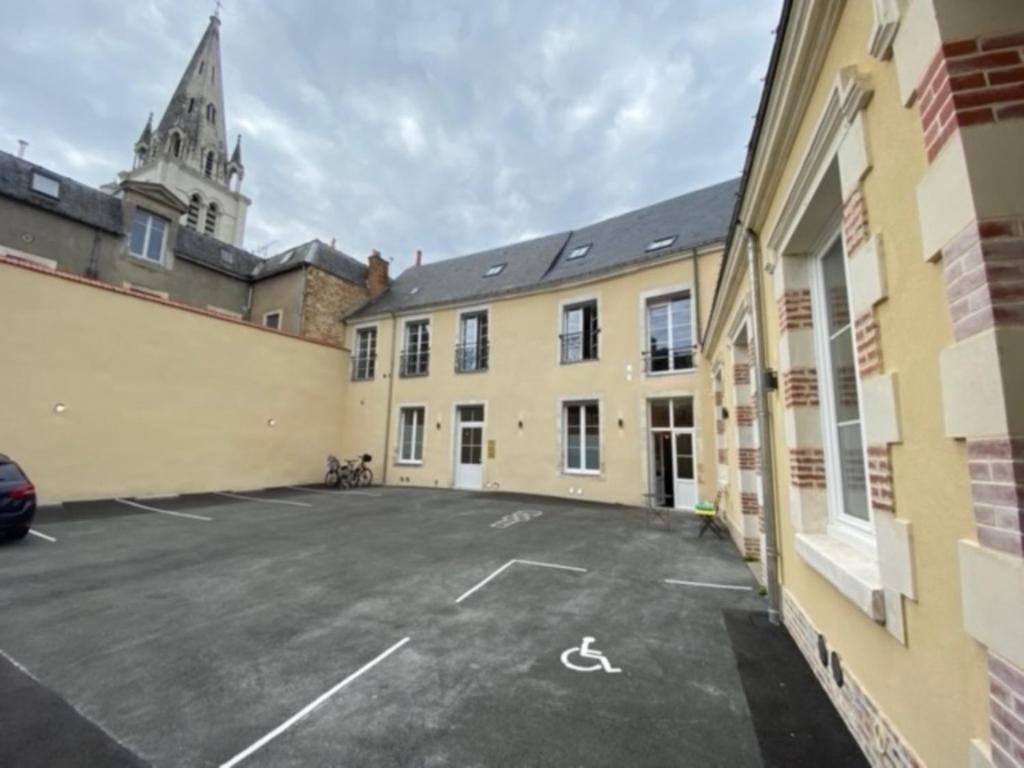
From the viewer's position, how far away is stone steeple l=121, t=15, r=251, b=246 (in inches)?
1109

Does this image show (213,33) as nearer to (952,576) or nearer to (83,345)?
(83,345)

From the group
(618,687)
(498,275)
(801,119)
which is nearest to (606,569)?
(618,687)

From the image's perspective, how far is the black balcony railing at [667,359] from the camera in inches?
357

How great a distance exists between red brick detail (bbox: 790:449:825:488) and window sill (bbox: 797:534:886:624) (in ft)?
1.01

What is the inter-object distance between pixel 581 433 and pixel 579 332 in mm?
2487

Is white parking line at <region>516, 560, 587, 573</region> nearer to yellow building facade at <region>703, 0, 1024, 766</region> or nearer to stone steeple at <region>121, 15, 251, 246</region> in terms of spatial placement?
yellow building facade at <region>703, 0, 1024, 766</region>

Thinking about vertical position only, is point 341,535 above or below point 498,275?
below

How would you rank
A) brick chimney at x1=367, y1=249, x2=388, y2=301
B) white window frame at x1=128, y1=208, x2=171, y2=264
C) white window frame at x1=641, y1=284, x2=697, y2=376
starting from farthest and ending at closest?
1. brick chimney at x1=367, y1=249, x2=388, y2=301
2. white window frame at x1=128, y1=208, x2=171, y2=264
3. white window frame at x1=641, y1=284, x2=697, y2=376

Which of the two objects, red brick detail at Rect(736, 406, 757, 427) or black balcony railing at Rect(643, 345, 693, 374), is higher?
black balcony railing at Rect(643, 345, 693, 374)

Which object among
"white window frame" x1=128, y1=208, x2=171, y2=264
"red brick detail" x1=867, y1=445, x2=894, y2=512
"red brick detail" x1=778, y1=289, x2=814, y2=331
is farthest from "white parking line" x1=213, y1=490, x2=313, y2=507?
"red brick detail" x1=867, y1=445, x2=894, y2=512

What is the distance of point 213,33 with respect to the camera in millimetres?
32938

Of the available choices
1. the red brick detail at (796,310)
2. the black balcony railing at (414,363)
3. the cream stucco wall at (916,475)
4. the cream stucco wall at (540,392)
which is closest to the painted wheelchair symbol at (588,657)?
the cream stucco wall at (916,475)

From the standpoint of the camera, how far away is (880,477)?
1.76 meters

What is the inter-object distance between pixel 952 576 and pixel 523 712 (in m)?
1.86
